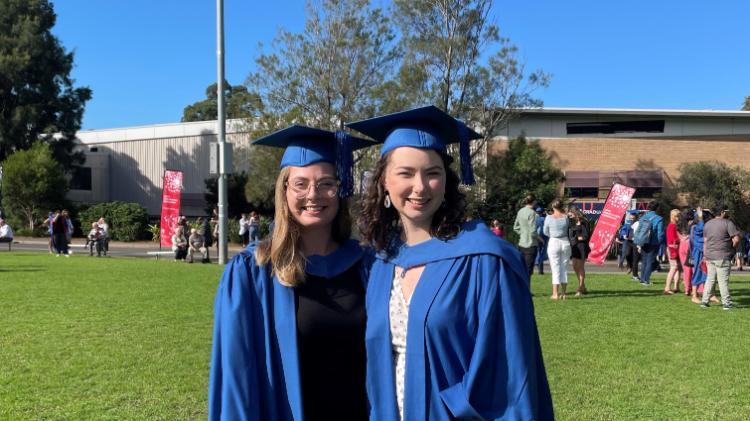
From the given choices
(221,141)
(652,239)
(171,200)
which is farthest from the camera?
(171,200)

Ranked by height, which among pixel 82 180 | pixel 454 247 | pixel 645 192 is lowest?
pixel 454 247

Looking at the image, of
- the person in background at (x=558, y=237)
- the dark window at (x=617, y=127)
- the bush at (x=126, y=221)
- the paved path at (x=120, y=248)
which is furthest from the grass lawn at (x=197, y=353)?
the dark window at (x=617, y=127)

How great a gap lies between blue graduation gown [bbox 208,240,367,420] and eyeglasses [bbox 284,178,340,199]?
33 centimetres

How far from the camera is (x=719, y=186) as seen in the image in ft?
82.2

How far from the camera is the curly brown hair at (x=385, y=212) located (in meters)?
2.21

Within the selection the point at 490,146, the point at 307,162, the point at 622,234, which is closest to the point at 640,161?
the point at 490,146

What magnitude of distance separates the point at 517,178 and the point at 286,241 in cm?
2441

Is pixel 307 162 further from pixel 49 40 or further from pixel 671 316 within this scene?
pixel 49 40

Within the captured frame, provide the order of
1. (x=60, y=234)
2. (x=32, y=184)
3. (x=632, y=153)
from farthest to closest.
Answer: (x=32, y=184) → (x=632, y=153) → (x=60, y=234)

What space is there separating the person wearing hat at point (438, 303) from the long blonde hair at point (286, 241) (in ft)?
0.62

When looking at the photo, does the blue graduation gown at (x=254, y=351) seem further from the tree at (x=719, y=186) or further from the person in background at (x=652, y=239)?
the tree at (x=719, y=186)

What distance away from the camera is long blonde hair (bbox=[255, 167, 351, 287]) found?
2236 mm

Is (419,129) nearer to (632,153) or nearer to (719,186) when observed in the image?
(719,186)

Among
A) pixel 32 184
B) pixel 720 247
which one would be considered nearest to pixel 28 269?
Result: pixel 720 247
